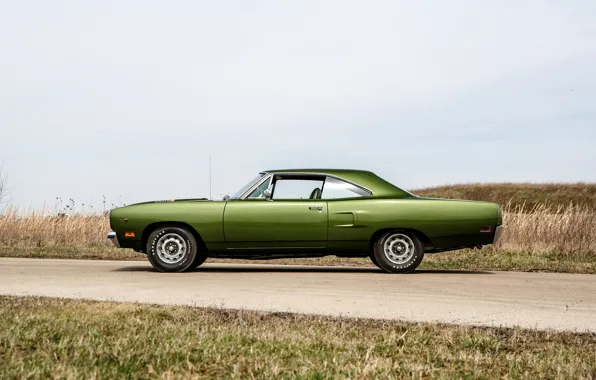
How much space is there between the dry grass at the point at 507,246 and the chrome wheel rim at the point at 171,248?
4102 millimetres

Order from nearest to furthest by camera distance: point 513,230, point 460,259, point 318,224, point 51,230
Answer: point 318,224
point 460,259
point 513,230
point 51,230

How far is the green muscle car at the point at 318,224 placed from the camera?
11477 mm

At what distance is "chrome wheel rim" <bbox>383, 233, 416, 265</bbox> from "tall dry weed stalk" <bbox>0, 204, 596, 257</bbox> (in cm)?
581

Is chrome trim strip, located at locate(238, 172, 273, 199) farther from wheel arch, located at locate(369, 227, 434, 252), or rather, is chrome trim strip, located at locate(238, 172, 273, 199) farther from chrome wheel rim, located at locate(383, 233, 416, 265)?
chrome wheel rim, located at locate(383, 233, 416, 265)

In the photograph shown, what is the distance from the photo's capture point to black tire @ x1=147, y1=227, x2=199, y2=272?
1166 cm

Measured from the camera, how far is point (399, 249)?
11602mm

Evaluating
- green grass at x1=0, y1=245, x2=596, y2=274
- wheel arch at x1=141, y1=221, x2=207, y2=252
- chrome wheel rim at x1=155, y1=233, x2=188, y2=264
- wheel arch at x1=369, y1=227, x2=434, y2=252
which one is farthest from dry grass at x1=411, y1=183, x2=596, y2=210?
chrome wheel rim at x1=155, y1=233, x2=188, y2=264

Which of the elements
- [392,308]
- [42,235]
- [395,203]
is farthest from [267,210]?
[42,235]

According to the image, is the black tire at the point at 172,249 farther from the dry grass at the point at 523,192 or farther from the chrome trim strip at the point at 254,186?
the dry grass at the point at 523,192

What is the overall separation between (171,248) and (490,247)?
7998 mm

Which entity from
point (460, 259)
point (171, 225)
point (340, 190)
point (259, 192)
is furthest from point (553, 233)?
point (171, 225)

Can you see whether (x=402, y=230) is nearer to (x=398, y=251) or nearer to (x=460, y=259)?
(x=398, y=251)

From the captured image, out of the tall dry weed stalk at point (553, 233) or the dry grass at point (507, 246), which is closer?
the dry grass at point (507, 246)

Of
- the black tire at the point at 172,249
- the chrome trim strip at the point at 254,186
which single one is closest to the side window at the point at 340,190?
the chrome trim strip at the point at 254,186
